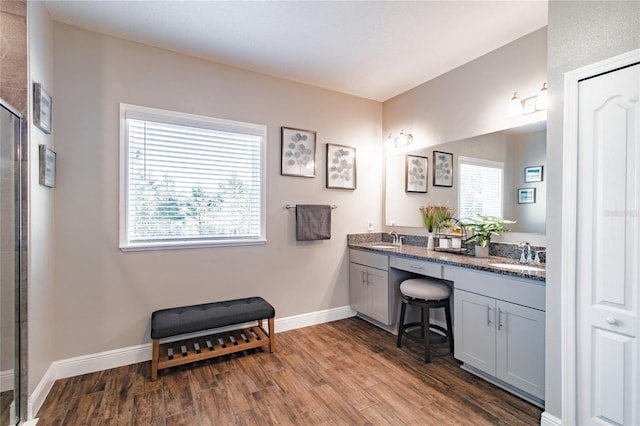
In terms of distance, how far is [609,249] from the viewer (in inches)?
58.1

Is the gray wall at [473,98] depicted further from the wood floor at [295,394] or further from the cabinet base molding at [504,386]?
the wood floor at [295,394]

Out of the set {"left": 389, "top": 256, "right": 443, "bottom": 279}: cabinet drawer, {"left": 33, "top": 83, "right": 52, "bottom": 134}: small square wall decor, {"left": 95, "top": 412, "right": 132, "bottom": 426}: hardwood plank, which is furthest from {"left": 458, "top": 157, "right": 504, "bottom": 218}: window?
{"left": 33, "top": 83, "right": 52, "bottom": 134}: small square wall decor

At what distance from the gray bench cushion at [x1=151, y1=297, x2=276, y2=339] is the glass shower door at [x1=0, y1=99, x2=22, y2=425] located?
723 mm

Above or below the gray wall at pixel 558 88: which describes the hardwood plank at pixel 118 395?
below

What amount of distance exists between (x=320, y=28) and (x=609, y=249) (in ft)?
7.57

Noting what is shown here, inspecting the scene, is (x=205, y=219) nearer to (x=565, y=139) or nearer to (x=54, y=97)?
(x=54, y=97)

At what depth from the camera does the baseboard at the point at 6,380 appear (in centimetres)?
153

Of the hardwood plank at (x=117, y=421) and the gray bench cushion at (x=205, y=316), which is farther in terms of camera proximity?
the gray bench cushion at (x=205, y=316)

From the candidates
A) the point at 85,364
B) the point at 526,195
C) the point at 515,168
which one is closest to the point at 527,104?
the point at 515,168

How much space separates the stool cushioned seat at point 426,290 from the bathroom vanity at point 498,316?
110mm

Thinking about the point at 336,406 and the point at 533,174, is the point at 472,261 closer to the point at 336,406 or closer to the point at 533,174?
the point at 533,174

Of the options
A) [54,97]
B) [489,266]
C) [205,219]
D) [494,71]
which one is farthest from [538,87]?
[54,97]

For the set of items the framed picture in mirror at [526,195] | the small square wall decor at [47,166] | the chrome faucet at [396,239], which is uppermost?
the small square wall decor at [47,166]

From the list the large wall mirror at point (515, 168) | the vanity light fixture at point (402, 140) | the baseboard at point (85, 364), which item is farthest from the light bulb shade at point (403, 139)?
the baseboard at point (85, 364)
